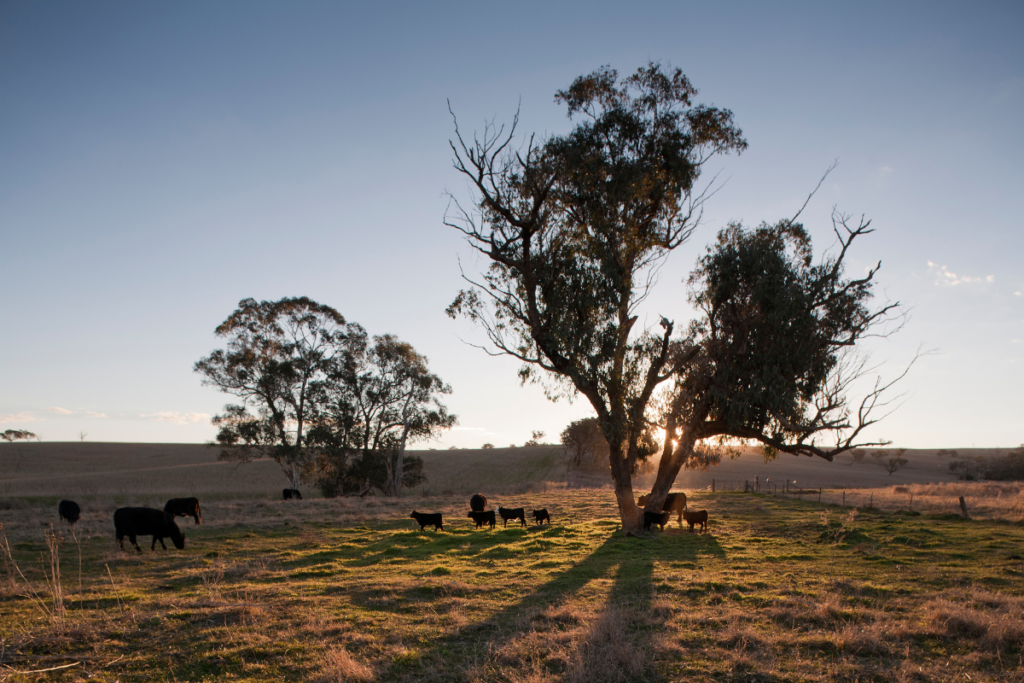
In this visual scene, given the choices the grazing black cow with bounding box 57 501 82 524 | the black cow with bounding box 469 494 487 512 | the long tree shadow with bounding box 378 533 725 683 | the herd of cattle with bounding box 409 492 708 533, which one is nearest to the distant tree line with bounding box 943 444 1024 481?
the herd of cattle with bounding box 409 492 708 533

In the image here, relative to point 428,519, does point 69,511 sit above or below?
above

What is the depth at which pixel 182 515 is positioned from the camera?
72.3 feet

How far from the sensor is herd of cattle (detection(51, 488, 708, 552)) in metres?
15.6

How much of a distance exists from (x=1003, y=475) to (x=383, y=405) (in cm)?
7543

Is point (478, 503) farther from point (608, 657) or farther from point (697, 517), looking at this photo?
point (608, 657)

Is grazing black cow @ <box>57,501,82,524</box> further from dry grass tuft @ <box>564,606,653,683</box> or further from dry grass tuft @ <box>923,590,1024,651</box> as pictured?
dry grass tuft @ <box>923,590,1024,651</box>

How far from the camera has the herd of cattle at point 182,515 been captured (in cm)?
1561

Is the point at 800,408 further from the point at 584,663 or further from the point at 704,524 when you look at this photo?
the point at 584,663

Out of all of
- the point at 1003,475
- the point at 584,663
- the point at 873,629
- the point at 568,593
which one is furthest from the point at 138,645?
the point at 1003,475

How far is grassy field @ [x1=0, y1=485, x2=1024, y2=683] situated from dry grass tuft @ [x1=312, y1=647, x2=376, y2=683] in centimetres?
3

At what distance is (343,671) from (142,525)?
12.7 meters

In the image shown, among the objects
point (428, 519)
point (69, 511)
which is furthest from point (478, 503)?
point (69, 511)

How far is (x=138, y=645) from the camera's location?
744 cm

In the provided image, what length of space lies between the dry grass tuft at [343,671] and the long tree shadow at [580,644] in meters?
0.28
